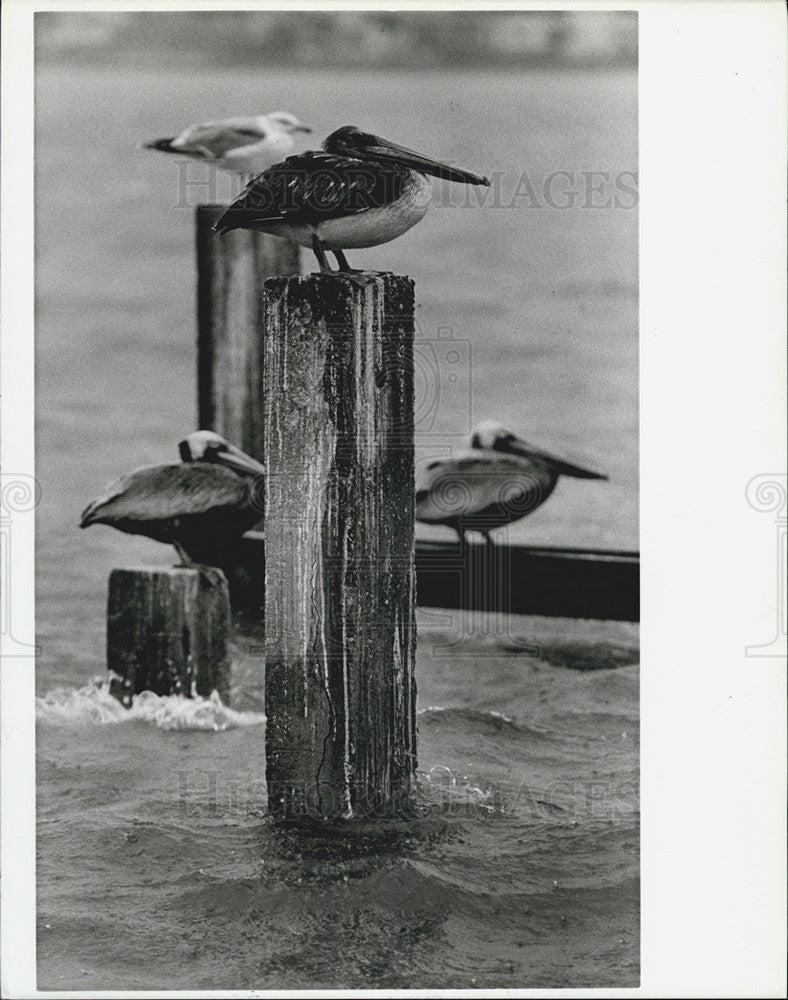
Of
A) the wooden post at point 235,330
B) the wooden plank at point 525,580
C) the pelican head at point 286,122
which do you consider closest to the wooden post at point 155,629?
the wooden plank at point 525,580

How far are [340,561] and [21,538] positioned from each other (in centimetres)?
102

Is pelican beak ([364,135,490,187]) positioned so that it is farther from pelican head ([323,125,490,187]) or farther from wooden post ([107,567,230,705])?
wooden post ([107,567,230,705])

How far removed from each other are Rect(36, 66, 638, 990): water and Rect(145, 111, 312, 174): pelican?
45 mm

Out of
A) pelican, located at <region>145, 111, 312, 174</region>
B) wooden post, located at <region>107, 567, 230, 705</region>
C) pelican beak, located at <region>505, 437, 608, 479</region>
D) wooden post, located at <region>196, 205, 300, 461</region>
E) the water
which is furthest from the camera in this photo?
wooden post, located at <region>196, 205, 300, 461</region>

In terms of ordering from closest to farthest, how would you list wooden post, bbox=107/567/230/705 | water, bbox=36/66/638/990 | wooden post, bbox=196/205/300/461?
water, bbox=36/66/638/990 → wooden post, bbox=107/567/230/705 → wooden post, bbox=196/205/300/461

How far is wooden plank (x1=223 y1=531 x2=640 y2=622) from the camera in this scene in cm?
482

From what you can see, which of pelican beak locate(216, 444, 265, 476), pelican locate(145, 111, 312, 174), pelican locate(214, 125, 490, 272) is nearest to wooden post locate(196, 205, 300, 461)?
pelican beak locate(216, 444, 265, 476)

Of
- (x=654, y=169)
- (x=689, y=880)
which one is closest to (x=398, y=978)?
(x=689, y=880)

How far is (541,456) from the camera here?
15.6 feet

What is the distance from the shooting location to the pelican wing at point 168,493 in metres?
4.62

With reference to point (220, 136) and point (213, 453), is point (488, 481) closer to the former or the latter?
point (213, 453)

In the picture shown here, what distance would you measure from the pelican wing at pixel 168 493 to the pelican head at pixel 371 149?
1183 mm

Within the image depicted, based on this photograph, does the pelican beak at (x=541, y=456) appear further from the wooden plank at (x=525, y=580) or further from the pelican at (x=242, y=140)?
the pelican at (x=242, y=140)

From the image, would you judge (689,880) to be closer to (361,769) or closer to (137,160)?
(361,769)
